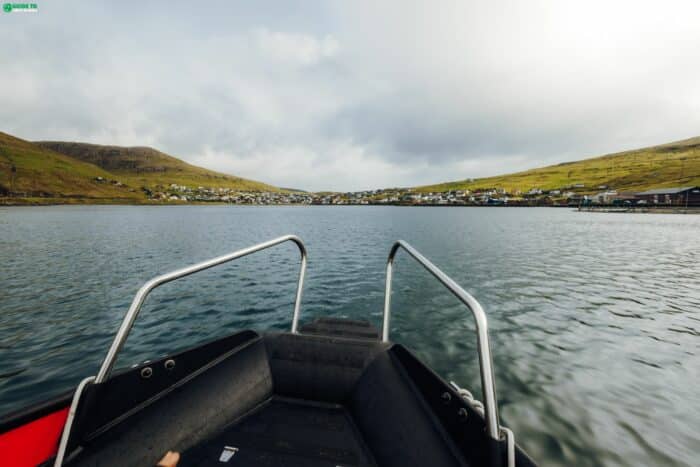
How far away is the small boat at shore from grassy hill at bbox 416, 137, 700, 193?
158 metres

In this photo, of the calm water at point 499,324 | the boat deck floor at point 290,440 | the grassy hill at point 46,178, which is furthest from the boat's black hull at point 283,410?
the grassy hill at point 46,178

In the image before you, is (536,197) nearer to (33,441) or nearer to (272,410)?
(272,410)

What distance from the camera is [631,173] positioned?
14225 centimetres

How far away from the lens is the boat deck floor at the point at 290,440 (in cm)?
257

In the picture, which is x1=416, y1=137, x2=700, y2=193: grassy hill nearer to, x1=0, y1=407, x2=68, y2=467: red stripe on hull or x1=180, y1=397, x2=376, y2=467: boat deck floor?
x1=180, y1=397, x2=376, y2=467: boat deck floor

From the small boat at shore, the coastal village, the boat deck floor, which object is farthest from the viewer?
the coastal village

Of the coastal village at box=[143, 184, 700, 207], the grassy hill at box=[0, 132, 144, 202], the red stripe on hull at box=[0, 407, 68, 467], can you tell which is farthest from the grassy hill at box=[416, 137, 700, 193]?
the grassy hill at box=[0, 132, 144, 202]

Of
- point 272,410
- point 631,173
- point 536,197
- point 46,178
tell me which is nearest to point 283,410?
point 272,410

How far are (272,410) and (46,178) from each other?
205186mm

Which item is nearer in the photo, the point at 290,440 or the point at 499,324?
the point at 290,440

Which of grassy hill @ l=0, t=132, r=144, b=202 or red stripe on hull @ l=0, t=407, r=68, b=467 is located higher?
grassy hill @ l=0, t=132, r=144, b=202

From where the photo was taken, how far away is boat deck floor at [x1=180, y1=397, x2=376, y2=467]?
2.57 meters

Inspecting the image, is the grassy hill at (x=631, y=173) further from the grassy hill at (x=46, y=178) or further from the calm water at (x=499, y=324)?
the grassy hill at (x=46, y=178)

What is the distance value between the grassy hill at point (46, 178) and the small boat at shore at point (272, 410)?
171207mm
